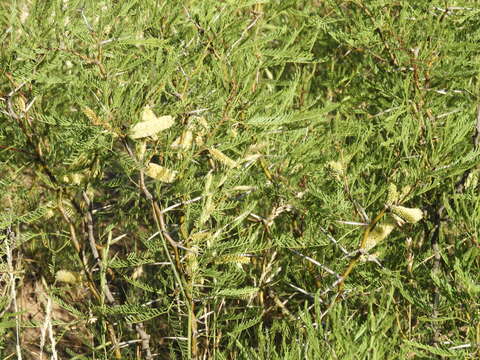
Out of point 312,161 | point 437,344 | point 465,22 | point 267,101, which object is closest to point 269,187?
point 312,161

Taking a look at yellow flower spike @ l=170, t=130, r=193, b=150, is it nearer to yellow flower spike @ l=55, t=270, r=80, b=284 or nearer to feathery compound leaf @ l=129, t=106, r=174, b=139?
feathery compound leaf @ l=129, t=106, r=174, b=139

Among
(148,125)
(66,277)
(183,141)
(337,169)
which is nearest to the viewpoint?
(148,125)

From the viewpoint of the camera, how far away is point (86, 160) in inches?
59.1

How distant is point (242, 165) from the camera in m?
1.47

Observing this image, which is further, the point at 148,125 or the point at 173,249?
the point at 173,249

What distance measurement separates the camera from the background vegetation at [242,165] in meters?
1.27

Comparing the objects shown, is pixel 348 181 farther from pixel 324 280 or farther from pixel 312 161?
pixel 324 280

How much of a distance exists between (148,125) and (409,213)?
22.9 inches

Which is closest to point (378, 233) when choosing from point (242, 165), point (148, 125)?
point (242, 165)

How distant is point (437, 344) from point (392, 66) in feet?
2.64

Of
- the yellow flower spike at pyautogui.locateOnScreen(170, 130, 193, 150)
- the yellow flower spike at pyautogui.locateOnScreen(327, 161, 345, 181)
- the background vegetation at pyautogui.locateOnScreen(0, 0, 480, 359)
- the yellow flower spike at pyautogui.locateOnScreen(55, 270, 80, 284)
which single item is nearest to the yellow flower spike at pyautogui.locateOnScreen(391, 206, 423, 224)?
the background vegetation at pyautogui.locateOnScreen(0, 0, 480, 359)

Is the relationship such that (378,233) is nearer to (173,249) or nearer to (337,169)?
(337,169)

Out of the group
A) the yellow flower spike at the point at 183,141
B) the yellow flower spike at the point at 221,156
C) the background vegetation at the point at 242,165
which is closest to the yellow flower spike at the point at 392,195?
the background vegetation at the point at 242,165

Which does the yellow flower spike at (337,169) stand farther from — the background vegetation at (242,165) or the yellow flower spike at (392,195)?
the yellow flower spike at (392,195)
